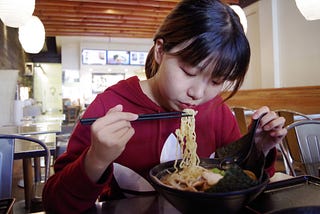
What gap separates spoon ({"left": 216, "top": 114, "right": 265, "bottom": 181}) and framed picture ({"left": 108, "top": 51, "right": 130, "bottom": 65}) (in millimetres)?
9152

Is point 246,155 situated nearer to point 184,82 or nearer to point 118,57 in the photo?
point 184,82

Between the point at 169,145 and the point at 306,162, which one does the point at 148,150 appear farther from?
the point at 306,162

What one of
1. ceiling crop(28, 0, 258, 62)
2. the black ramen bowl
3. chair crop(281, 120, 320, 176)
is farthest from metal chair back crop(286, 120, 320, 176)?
ceiling crop(28, 0, 258, 62)

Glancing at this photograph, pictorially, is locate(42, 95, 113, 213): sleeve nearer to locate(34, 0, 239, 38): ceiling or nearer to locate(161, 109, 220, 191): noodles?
locate(161, 109, 220, 191): noodles

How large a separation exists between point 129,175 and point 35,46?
4.20 meters

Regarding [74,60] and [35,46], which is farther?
[74,60]

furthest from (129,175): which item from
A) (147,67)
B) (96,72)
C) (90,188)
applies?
(96,72)

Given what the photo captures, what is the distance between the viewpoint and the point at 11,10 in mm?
2807

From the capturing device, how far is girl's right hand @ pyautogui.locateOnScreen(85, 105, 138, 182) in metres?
0.59

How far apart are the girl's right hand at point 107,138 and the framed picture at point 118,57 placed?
364 inches

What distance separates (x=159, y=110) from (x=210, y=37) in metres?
0.35

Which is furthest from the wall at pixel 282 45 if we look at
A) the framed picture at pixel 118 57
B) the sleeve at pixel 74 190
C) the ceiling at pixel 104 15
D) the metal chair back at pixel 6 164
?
the framed picture at pixel 118 57

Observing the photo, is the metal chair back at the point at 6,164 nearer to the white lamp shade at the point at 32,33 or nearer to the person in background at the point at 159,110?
the person in background at the point at 159,110

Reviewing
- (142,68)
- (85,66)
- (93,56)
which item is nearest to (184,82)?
(142,68)
